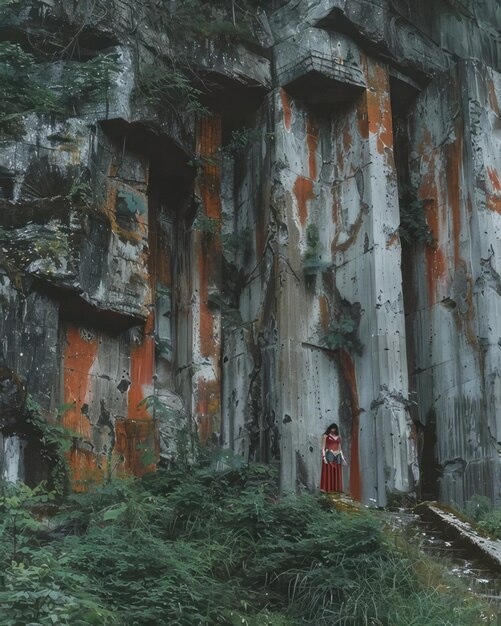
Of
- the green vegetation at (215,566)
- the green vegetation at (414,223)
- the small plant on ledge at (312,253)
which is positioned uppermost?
the green vegetation at (414,223)

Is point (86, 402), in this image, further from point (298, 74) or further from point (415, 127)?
point (415, 127)

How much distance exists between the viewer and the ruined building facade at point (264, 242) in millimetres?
15766

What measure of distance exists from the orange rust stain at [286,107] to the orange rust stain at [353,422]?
3.63m

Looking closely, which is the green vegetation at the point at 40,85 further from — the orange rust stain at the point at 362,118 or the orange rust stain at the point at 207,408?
the orange rust stain at the point at 207,408

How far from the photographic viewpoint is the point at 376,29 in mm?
18641

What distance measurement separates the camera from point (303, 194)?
18.1m

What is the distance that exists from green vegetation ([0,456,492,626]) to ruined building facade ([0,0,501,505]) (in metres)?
3.50

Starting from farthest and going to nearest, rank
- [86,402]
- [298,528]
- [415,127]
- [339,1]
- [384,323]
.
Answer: [415,127], [339,1], [384,323], [86,402], [298,528]

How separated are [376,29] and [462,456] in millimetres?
6670

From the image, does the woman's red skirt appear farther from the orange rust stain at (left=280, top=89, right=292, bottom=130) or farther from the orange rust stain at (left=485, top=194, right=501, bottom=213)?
the orange rust stain at (left=280, top=89, right=292, bottom=130)

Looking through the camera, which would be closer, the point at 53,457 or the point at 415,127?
the point at 53,457

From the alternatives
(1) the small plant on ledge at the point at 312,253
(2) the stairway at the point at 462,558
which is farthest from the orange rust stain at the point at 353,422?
(2) the stairway at the point at 462,558

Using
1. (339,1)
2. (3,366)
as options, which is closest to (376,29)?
(339,1)

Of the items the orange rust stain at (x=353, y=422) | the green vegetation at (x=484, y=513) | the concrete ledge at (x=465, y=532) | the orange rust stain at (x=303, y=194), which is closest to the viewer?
the concrete ledge at (x=465, y=532)
